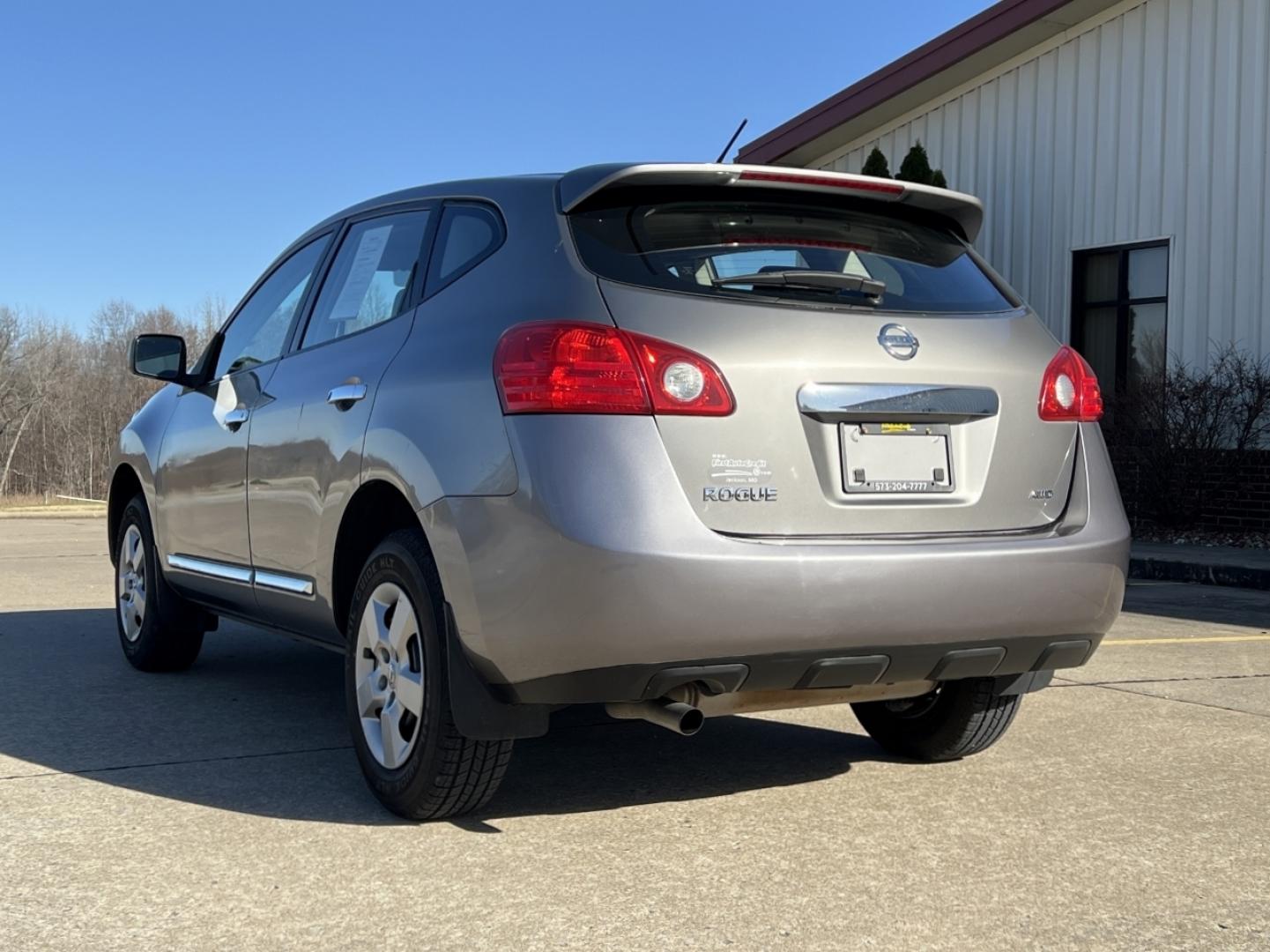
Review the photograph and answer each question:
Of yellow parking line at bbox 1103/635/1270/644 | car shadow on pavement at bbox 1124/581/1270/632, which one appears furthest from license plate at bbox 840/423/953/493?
car shadow on pavement at bbox 1124/581/1270/632

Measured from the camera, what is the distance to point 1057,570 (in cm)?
380

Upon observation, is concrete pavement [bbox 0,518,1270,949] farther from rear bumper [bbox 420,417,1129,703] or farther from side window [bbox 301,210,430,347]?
side window [bbox 301,210,430,347]

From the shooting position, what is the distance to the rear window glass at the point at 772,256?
372cm

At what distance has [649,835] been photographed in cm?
379

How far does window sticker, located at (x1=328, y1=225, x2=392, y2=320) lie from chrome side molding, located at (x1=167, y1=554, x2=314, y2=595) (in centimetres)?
86

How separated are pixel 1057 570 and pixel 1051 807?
29.3 inches

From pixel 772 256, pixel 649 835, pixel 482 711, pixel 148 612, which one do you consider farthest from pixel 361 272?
pixel 148 612

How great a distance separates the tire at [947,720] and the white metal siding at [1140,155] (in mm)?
10462

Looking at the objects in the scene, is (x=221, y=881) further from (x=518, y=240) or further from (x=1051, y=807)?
(x=1051, y=807)

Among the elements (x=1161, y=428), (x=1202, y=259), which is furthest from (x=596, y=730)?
(x=1202, y=259)

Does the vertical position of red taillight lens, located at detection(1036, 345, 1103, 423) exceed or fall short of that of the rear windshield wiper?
it falls short

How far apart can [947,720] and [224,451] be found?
8.87ft

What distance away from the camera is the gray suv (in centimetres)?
343

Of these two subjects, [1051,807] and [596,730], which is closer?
[1051,807]
